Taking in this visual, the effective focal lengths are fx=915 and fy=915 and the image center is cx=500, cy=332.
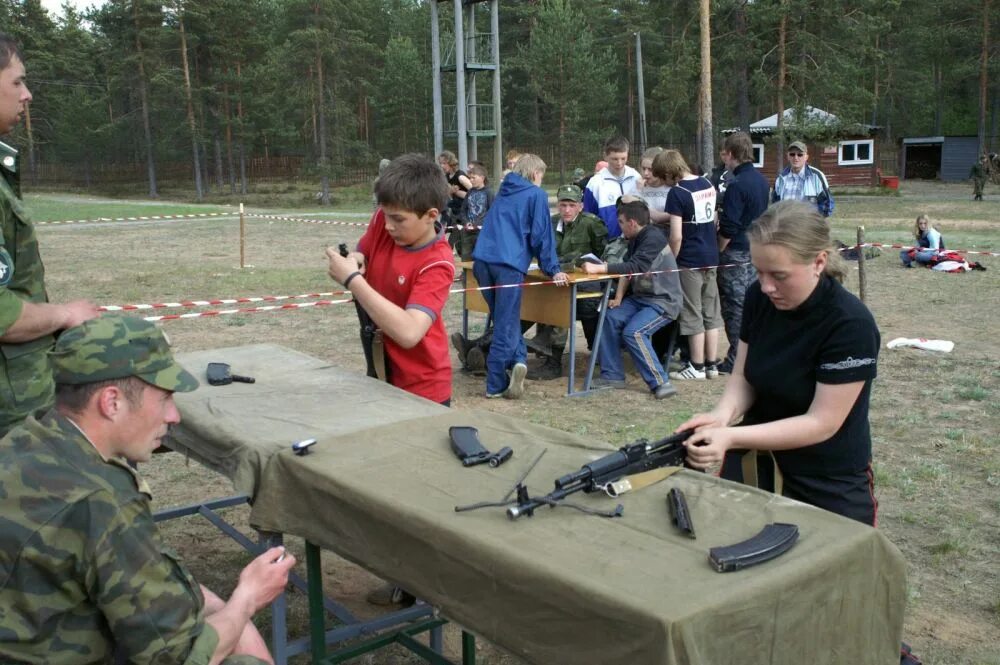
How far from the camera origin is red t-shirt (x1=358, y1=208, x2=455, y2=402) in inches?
136

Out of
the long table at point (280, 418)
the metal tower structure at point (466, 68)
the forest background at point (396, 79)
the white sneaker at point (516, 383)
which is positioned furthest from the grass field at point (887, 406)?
the forest background at point (396, 79)

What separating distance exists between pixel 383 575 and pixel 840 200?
122ft

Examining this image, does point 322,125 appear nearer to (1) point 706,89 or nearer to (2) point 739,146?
(1) point 706,89

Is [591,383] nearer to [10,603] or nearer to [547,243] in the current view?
[547,243]

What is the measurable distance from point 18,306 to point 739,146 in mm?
6686

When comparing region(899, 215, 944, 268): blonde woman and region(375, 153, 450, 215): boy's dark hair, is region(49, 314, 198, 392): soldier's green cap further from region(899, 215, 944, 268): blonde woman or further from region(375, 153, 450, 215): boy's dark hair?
region(899, 215, 944, 268): blonde woman

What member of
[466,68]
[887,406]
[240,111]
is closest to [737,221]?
[887,406]

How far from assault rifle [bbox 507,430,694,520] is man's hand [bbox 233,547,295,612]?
24.0 inches

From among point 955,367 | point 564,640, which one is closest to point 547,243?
point 955,367

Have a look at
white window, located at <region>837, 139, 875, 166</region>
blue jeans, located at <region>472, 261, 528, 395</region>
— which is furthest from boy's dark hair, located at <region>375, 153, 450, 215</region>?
white window, located at <region>837, 139, 875, 166</region>

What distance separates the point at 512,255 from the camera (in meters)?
7.58

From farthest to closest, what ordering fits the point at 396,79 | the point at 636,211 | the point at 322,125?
the point at 396,79, the point at 322,125, the point at 636,211

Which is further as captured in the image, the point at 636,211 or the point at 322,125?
the point at 322,125

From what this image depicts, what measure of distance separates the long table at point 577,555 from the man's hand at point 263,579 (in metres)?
0.23
